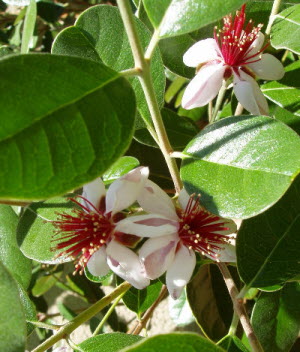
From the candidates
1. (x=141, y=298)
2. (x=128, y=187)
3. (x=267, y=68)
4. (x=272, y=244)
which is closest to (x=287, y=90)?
(x=267, y=68)

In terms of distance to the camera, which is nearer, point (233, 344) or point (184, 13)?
point (184, 13)

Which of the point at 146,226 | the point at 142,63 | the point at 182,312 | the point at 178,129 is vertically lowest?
the point at 182,312

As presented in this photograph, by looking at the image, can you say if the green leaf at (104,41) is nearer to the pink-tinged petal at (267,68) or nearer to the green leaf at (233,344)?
the pink-tinged petal at (267,68)

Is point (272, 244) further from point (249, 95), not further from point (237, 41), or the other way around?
point (237, 41)

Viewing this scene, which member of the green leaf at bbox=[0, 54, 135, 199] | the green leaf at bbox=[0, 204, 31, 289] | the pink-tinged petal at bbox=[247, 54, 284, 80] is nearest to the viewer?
the green leaf at bbox=[0, 54, 135, 199]

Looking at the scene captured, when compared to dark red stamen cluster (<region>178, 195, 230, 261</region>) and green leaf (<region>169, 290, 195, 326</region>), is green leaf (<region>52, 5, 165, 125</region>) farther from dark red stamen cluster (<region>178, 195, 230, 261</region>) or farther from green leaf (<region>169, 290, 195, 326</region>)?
green leaf (<region>169, 290, 195, 326</region>)

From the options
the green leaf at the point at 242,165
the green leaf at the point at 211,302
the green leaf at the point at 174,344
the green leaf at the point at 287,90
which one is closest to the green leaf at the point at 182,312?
the green leaf at the point at 211,302

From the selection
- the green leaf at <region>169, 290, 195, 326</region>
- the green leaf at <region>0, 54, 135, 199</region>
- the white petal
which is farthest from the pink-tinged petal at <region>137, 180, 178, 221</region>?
the green leaf at <region>169, 290, 195, 326</region>
